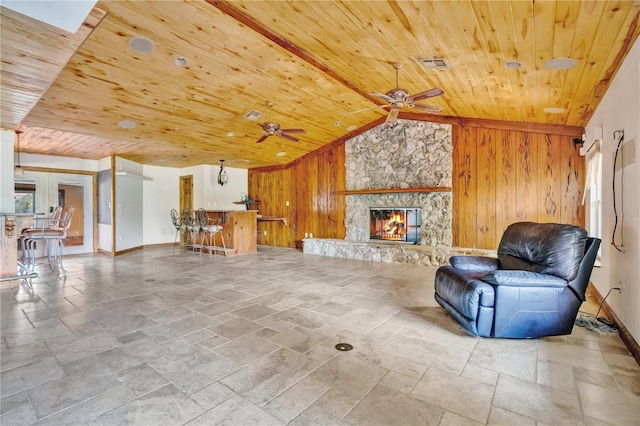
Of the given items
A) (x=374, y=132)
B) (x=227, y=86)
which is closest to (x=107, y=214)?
(x=227, y=86)

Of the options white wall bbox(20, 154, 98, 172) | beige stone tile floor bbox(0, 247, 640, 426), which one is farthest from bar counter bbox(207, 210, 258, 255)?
beige stone tile floor bbox(0, 247, 640, 426)

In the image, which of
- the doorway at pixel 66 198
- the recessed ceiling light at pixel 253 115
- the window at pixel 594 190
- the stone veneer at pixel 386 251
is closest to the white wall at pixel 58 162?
the doorway at pixel 66 198

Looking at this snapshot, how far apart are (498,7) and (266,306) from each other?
351cm

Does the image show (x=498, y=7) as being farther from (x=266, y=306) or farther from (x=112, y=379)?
(x=112, y=379)

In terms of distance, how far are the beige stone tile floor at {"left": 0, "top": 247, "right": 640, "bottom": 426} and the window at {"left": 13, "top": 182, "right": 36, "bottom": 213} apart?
4.11 m

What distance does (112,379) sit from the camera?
2.09 meters

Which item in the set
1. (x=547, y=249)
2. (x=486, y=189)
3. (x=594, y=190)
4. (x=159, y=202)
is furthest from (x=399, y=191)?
(x=159, y=202)

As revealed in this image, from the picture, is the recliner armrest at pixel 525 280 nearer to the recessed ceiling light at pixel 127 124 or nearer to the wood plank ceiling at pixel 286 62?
the wood plank ceiling at pixel 286 62

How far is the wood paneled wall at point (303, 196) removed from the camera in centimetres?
821

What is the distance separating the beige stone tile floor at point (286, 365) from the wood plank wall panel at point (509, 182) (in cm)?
285

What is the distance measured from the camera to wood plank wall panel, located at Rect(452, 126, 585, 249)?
5387 millimetres

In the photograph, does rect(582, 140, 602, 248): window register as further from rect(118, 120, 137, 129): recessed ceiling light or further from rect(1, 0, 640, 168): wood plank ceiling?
rect(118, 120, 137, 129): recessed ceiling light

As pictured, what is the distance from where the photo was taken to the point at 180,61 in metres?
4.05

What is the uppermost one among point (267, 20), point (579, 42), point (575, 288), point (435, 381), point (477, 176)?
point (267, 20)
